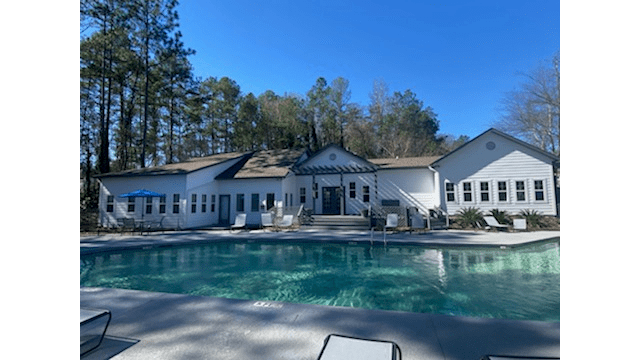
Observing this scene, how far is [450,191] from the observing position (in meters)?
18.3

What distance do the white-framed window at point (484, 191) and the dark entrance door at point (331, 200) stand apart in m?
9.31

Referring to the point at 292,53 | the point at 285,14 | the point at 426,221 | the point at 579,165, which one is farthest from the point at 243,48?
the point at 579,165

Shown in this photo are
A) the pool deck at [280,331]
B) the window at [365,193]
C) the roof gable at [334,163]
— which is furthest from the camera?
the window at [365,193]

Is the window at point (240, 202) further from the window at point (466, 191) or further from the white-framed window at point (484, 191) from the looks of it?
the white-framed window at point (484, 191)

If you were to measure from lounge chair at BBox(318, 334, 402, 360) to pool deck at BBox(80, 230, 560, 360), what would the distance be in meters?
0.52

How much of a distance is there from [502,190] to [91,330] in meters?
20.0

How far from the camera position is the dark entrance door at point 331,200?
67.3 feet

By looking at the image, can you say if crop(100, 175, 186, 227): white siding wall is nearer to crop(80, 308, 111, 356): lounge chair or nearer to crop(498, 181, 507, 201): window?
crop(80, 308, 111, 356): lounge chair

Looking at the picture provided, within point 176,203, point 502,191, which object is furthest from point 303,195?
point 502,191

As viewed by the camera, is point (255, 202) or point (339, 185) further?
point (339, 185)

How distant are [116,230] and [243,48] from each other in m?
13.1

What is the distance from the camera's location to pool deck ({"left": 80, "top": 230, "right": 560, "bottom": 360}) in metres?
3.01

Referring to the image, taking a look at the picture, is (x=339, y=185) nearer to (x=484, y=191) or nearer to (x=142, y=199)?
(x=484, y=191)

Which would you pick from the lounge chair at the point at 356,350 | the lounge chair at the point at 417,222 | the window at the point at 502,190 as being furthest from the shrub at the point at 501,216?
the lounge chair at the point at 356,350
